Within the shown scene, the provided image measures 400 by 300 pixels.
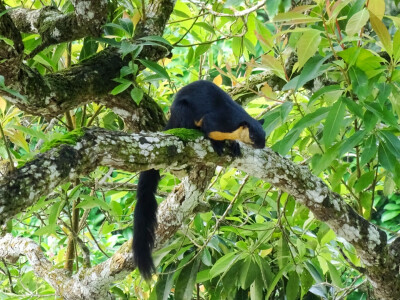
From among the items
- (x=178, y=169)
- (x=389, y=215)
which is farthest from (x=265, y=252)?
(x=389, y=215)

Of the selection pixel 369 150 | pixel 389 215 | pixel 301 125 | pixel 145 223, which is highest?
pixel 301 125

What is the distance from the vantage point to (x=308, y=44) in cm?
165

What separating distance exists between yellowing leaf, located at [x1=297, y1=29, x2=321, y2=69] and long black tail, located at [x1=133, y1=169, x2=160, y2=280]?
857 mm

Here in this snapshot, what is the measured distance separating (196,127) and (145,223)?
0.43 meters

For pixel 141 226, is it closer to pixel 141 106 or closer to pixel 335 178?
pixel 141 106

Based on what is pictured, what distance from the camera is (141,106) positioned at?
7.70 ft

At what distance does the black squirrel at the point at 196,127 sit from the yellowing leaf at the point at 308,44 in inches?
19.3

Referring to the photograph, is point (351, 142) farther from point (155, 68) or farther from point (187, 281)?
point (187, 281)

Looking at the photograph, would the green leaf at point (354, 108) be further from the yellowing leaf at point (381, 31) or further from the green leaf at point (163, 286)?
the green leaf at point (163, 286)

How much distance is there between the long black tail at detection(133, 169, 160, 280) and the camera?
2104mm

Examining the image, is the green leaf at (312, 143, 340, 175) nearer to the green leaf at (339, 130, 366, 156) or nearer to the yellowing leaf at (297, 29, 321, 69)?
the green leaf at (339, 130, 366, 156)

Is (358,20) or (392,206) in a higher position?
(358,20)

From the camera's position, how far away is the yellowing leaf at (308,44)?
164cm

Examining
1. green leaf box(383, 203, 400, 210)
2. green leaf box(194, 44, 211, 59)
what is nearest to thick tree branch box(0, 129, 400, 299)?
green leaf box(194, 44, 211, 59)
